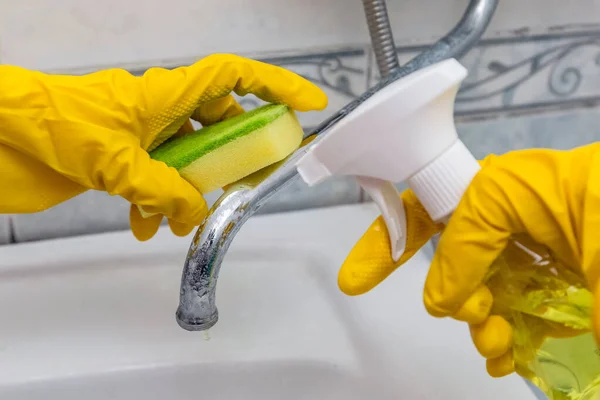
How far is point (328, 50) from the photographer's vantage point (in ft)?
1.44

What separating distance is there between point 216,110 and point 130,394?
22 cm

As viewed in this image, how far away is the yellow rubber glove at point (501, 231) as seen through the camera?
214mm

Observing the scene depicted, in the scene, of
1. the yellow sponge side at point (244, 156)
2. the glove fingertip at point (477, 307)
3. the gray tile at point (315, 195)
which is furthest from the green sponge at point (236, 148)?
the gray tile at point (315, 195)

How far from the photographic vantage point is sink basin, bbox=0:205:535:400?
375 mm

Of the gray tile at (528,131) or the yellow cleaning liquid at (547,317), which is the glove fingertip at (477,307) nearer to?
the yellow cleaning liquid at (547,317)

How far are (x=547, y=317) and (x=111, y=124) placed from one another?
0.22 m

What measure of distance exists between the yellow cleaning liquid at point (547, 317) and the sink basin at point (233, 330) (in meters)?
0.06

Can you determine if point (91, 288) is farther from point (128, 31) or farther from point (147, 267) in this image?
point (128, 31)

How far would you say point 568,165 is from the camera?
22 cm

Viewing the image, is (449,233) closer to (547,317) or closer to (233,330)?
(547,317)

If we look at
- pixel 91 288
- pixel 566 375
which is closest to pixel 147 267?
pixel 91 288

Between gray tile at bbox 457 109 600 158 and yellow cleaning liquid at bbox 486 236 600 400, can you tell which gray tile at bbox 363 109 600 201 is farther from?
yellow cleaning liquid at bbox 486 236 600 400

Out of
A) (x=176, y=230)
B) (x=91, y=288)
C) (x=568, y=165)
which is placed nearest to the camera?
(x=568, y=165)

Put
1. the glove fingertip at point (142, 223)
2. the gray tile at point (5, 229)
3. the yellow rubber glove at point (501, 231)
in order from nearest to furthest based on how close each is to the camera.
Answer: the yellow rubber glove at point (501, 231)
the glove fingertip at point (142, 223)
the gray tile at point (5, 229)
